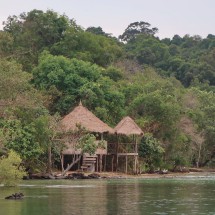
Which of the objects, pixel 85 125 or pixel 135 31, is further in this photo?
pixel 135 31

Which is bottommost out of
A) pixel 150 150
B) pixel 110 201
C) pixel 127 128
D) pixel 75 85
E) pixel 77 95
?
pixel 110 201

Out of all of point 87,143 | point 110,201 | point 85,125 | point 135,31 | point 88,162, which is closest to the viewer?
point 110,201

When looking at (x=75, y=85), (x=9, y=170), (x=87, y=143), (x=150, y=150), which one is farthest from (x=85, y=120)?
(x=9, y=170)

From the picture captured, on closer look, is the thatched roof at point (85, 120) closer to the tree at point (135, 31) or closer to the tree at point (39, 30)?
the tree at point (39, 30)

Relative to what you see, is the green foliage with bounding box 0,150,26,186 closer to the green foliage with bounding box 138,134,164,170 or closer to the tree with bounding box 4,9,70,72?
the green foliage with bounding box 138,134,164,170

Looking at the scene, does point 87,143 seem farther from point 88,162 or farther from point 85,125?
point 88,162

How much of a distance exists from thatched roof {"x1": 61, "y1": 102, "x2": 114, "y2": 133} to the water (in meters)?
12.2

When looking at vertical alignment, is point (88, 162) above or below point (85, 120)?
below

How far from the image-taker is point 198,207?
2239cm

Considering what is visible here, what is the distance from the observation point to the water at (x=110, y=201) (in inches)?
822

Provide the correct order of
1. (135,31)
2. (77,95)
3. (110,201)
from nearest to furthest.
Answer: (110,201), (77,95), (135,31)

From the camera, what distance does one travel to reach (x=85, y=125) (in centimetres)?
4353

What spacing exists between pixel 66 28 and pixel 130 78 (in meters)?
7.63

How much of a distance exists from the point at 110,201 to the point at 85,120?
1992cm
